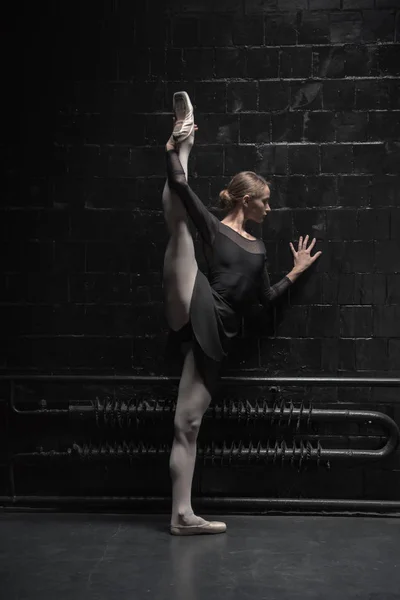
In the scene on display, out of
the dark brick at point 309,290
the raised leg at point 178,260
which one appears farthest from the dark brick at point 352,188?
the raised leg at point 178,260

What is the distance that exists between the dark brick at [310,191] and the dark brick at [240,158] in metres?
0.25

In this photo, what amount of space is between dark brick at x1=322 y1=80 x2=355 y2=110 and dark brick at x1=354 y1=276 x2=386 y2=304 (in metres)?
0.94

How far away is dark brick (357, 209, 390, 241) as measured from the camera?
4.43m

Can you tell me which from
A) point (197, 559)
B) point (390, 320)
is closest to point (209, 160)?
point (390, 320)

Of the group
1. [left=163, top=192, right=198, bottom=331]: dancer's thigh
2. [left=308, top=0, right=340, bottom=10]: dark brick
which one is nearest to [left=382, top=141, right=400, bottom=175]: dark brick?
[left=308, top=0, right=340, bottom=10]: dark brick

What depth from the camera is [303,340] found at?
4445mm

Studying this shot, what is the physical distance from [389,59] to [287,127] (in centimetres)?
71

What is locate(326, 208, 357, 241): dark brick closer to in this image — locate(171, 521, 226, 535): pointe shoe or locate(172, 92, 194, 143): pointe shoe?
locate(172, 92, 194, 143): pointe shoe

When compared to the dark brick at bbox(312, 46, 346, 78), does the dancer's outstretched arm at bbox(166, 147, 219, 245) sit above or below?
below

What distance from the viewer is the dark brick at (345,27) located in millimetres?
4438

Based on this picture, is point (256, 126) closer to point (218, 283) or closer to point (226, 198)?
point (226, 198)

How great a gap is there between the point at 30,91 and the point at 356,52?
6.35 ft

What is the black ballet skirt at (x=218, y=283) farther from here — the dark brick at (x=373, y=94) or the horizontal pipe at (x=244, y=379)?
the dark brick at (x=373, y=94)

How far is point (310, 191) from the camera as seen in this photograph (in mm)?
4441
